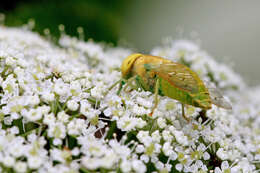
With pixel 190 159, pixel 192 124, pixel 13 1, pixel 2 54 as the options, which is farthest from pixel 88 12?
pixel 190 159

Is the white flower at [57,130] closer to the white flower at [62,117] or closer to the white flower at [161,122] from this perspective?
the white flower at [62,117]

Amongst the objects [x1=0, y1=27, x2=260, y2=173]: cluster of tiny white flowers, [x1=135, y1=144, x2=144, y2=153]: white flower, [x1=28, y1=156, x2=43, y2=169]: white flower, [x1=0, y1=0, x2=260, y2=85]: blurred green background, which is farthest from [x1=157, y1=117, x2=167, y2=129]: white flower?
[x1=0, y1=0, x2=260, y2=85]: blurred green background

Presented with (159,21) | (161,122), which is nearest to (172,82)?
(161,122)

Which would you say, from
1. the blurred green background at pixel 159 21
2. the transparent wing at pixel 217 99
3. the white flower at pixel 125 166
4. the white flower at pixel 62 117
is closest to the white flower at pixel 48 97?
the white flower at pixel 62 117

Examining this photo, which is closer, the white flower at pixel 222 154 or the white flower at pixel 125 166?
the white flower at pixel 125 166

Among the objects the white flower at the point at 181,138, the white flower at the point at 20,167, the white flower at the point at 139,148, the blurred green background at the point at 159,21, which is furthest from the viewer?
the blurred green background at the point at 159,21

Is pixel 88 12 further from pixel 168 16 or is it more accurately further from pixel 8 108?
→ pixel 8 108
